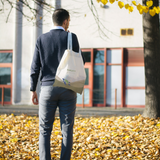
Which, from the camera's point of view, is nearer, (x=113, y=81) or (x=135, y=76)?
(x=135, y=76)

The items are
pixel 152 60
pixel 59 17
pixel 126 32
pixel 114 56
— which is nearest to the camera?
pixel 59 17

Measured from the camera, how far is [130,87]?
1095 cm

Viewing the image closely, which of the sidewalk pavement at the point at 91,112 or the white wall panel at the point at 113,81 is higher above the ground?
the white wall panel at the point at 113,81

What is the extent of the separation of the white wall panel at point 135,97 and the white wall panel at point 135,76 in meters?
0.29

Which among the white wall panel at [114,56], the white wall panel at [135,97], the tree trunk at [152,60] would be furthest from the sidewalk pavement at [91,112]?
the white wall panel at [114,56]

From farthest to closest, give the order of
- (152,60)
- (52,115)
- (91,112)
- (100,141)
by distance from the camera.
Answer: (91,112) → (152,60) → (100,141) → (52,115)

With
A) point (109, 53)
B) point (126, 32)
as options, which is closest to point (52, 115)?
point (109, 53)

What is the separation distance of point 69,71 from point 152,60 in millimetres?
3653

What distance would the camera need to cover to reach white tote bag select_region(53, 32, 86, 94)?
254 cm

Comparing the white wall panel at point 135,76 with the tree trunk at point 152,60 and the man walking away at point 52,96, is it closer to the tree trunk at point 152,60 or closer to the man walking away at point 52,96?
the tree trunk at point 152,60

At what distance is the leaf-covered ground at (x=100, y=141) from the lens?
3.94 meters

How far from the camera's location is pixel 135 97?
10.9 metres

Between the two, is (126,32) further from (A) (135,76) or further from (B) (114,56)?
(A) (135,76)

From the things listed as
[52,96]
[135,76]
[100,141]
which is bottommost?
[100,141]
